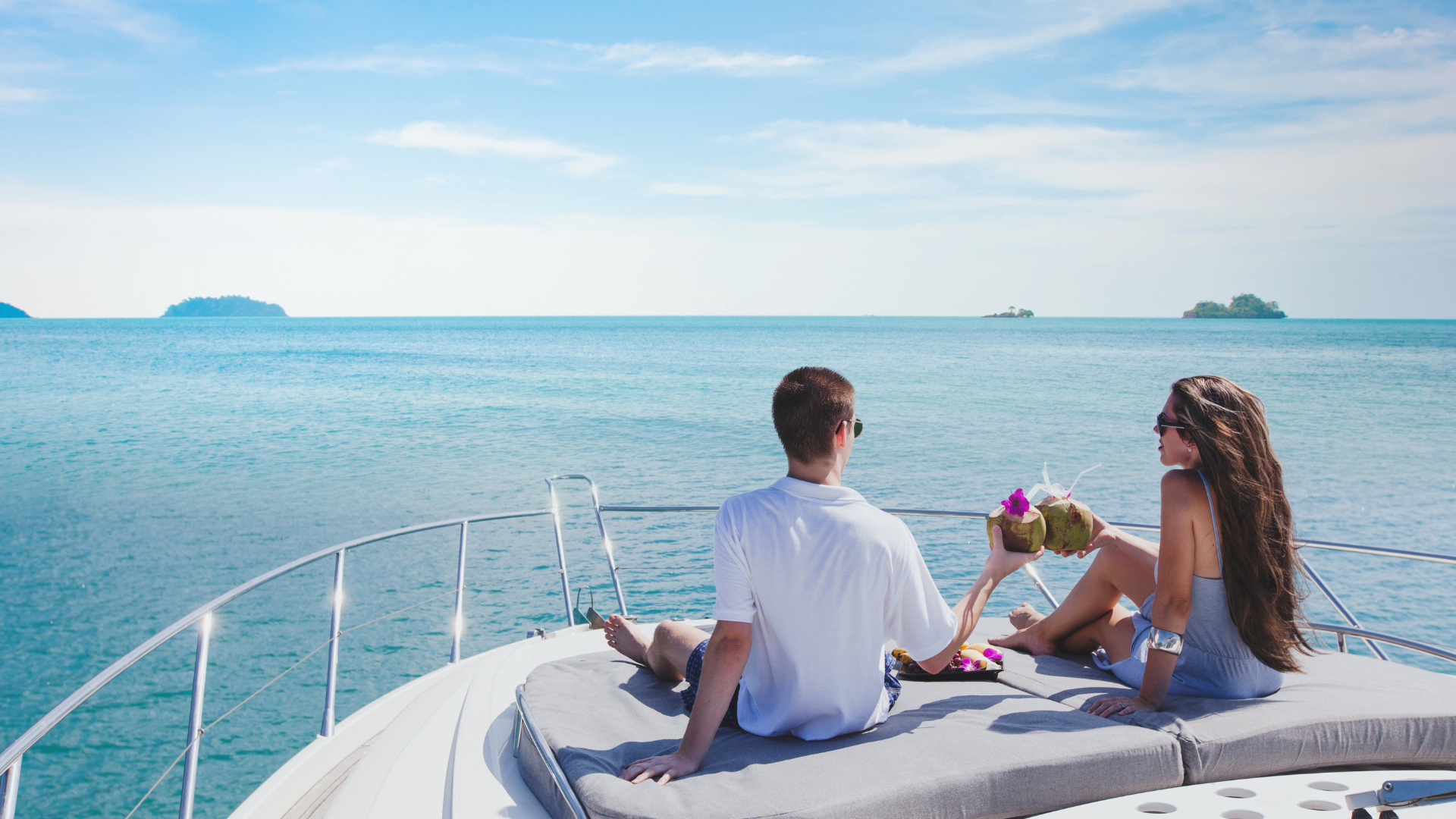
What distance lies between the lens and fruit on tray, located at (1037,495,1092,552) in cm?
226

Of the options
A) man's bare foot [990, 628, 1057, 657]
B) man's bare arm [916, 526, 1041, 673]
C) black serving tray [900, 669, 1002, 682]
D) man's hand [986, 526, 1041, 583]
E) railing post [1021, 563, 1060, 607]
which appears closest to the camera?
man's bare arm [916, 526, 1041, 673]

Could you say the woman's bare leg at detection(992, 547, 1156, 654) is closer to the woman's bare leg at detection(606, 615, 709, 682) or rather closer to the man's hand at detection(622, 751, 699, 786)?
the woman's bare leg at detection(606, 615, 709, 682)

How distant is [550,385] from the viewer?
4234 cm

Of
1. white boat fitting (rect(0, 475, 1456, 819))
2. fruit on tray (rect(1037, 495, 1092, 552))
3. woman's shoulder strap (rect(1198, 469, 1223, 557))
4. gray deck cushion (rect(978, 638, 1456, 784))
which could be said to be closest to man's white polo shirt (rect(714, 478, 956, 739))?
white boat fitting (rect(0, 475, 1456, 819))

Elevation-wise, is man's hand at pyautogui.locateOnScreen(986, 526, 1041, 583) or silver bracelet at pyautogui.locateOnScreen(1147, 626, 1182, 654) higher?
man's hand at pyautogui.locateOnScreen(986, 526, 1041, 583)

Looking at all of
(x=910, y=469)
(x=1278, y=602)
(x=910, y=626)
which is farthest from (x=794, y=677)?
(x=910, y=469)

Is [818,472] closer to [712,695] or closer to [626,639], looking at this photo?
[712,695]

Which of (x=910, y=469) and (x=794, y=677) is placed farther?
(x=910, y=469)

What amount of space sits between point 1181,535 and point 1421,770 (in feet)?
2.72

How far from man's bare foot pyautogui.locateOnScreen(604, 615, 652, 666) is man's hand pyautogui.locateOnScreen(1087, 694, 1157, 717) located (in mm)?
1290

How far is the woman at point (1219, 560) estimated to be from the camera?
2.19 m

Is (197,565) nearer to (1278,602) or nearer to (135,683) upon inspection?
(135,683)

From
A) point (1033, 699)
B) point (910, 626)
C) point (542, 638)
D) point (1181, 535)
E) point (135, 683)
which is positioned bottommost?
point (135, 683)

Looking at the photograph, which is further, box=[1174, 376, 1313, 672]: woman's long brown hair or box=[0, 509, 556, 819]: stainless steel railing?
box=[1174, 376, 1313, 672]: woman's long brown hair
